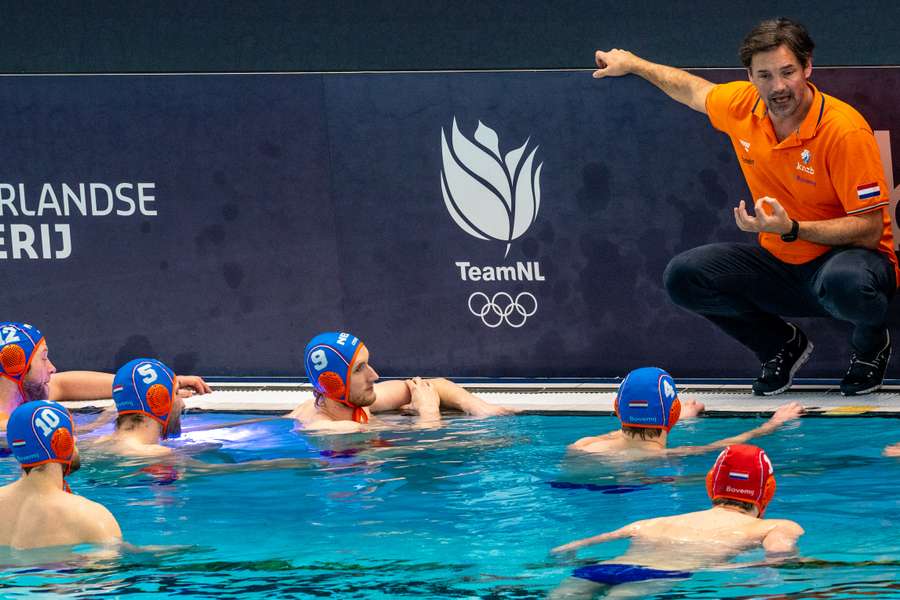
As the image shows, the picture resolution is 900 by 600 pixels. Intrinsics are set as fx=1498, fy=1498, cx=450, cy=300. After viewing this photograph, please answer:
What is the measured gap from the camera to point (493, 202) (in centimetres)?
932

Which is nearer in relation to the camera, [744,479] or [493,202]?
[744,479]

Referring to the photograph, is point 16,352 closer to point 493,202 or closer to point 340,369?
point 340,369

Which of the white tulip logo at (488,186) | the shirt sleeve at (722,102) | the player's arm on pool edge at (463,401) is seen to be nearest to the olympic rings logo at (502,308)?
the white tulip logo at (488,186)

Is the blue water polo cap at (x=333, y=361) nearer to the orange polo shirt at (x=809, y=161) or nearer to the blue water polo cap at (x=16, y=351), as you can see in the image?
the blue water polo cap at (x=16, y=351)

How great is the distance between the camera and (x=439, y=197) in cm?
942

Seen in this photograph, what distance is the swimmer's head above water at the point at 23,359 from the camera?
8242 millimetres

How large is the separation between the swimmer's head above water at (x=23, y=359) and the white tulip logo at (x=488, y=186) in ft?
8.74

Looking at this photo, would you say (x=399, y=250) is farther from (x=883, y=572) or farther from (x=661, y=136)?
(x=883, y=572)

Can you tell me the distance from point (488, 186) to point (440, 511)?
3222mm

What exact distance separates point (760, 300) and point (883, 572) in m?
3.29

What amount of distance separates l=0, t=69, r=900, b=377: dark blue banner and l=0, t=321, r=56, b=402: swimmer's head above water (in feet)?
4.91

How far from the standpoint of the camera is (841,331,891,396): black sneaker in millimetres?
8344

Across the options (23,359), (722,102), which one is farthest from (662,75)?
(23,359)

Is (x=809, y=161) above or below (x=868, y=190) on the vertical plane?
above
